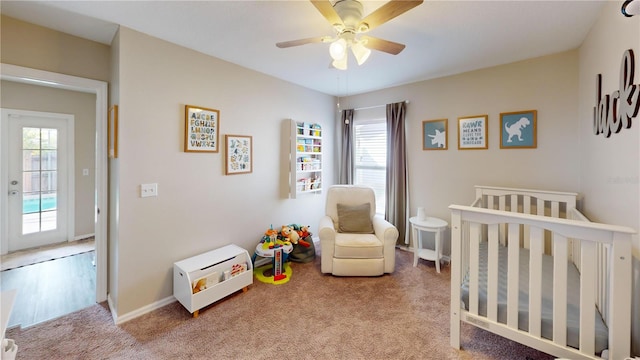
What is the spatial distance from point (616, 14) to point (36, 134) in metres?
6.32

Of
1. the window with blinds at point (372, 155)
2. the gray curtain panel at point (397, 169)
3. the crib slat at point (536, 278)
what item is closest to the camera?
the crib slat at point (536, 278)

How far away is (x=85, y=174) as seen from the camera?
404 cm

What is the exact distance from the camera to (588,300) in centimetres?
129

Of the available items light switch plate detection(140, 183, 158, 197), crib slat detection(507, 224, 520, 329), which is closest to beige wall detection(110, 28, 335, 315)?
light switch plate detection(140, 183, 158, 197)

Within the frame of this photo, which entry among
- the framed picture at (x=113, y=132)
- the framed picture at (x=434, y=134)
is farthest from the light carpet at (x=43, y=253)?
the framed picture at (x=434, y=134)

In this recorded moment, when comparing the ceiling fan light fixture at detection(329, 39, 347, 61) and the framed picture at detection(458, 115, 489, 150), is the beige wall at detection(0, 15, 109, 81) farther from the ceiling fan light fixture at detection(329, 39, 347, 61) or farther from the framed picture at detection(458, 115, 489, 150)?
the framed picture at detection(458, 115, 489, 150)

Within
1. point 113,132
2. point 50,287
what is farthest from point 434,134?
point 50,287

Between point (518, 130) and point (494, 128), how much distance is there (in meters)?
0.22

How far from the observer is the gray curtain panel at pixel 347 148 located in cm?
409

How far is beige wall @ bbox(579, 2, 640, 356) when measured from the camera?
1.34 metres

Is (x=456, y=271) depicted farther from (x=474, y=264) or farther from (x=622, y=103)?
(x=622, y=103)

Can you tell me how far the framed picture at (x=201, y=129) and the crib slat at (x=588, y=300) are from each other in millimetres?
2931

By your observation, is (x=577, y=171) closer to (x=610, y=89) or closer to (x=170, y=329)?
(x=610, y=89)

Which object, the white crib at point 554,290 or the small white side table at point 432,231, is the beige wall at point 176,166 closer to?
the small white side table at point 432,231
